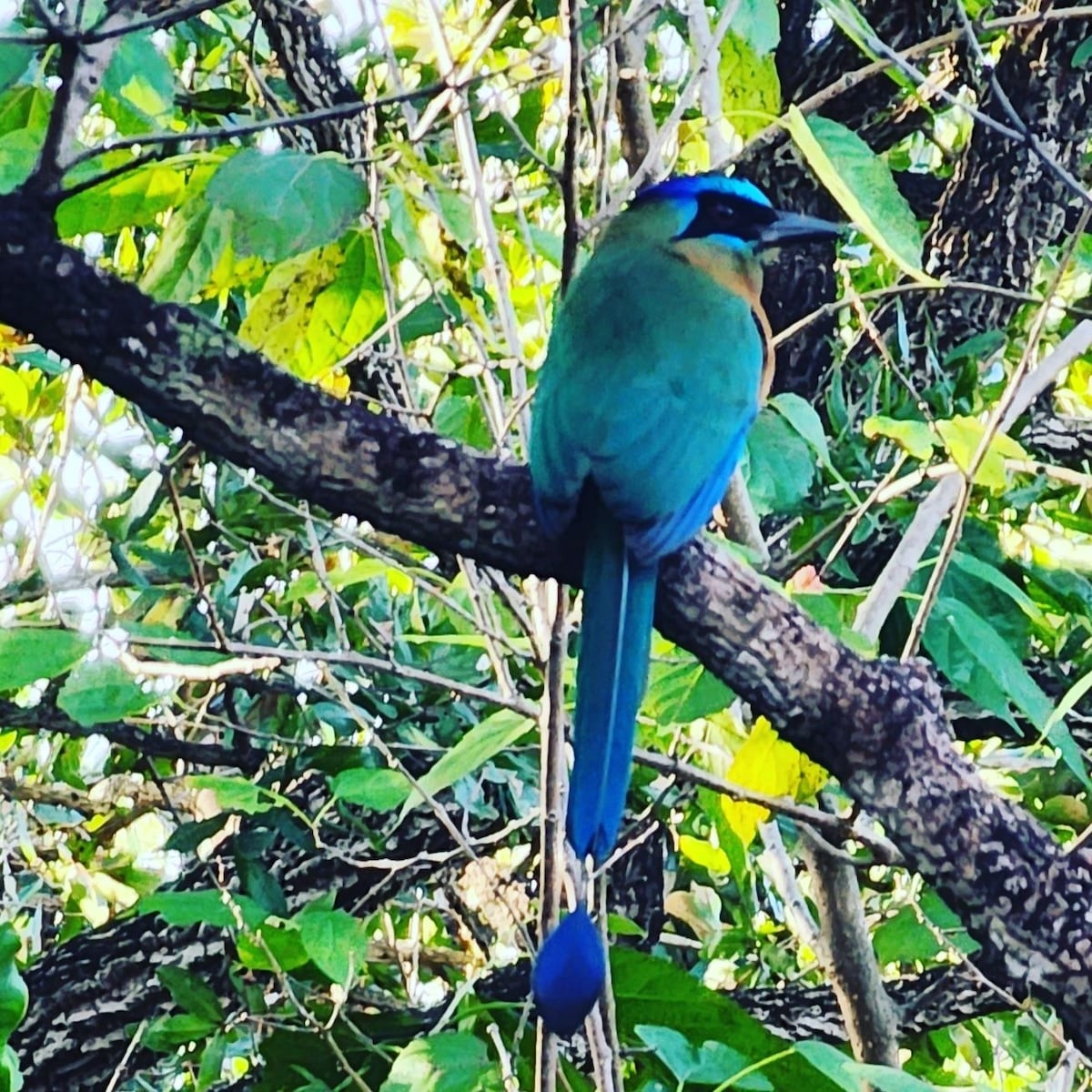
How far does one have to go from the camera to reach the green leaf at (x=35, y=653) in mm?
1201

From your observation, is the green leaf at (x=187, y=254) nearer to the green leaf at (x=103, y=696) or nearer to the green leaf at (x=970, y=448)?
the green leaf at (x=103, y=696)

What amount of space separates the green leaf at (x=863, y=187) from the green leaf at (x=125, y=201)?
18.3 inches

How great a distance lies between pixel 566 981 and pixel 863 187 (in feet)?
1.78

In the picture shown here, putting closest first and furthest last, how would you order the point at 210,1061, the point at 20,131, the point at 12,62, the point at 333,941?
1. the point at 12,62
2. the point at 20,131
3. the point at 333,941
4. the point at 210,1061

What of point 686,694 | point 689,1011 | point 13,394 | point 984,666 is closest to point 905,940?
point 689,1011

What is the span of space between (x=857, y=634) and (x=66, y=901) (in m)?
1.60

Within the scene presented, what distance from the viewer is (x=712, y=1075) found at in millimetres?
1225

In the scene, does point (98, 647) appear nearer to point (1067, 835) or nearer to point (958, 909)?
point (958, 909)

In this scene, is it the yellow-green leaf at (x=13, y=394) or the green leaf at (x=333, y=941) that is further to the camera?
the yellow-green leaf at (x=13, y=394)

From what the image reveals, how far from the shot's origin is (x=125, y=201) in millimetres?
1212

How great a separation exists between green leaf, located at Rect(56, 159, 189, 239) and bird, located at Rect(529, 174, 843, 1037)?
0.34 m

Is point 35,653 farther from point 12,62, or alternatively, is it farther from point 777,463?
point 777,463

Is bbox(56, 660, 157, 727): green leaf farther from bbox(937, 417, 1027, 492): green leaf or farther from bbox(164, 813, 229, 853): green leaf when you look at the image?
bbox(937, 417, 1027, 492): green leaf

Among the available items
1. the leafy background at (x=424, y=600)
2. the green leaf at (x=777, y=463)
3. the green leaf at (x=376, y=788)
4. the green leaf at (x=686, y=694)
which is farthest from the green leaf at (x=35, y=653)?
the green leaf at (x=777, y=463)
